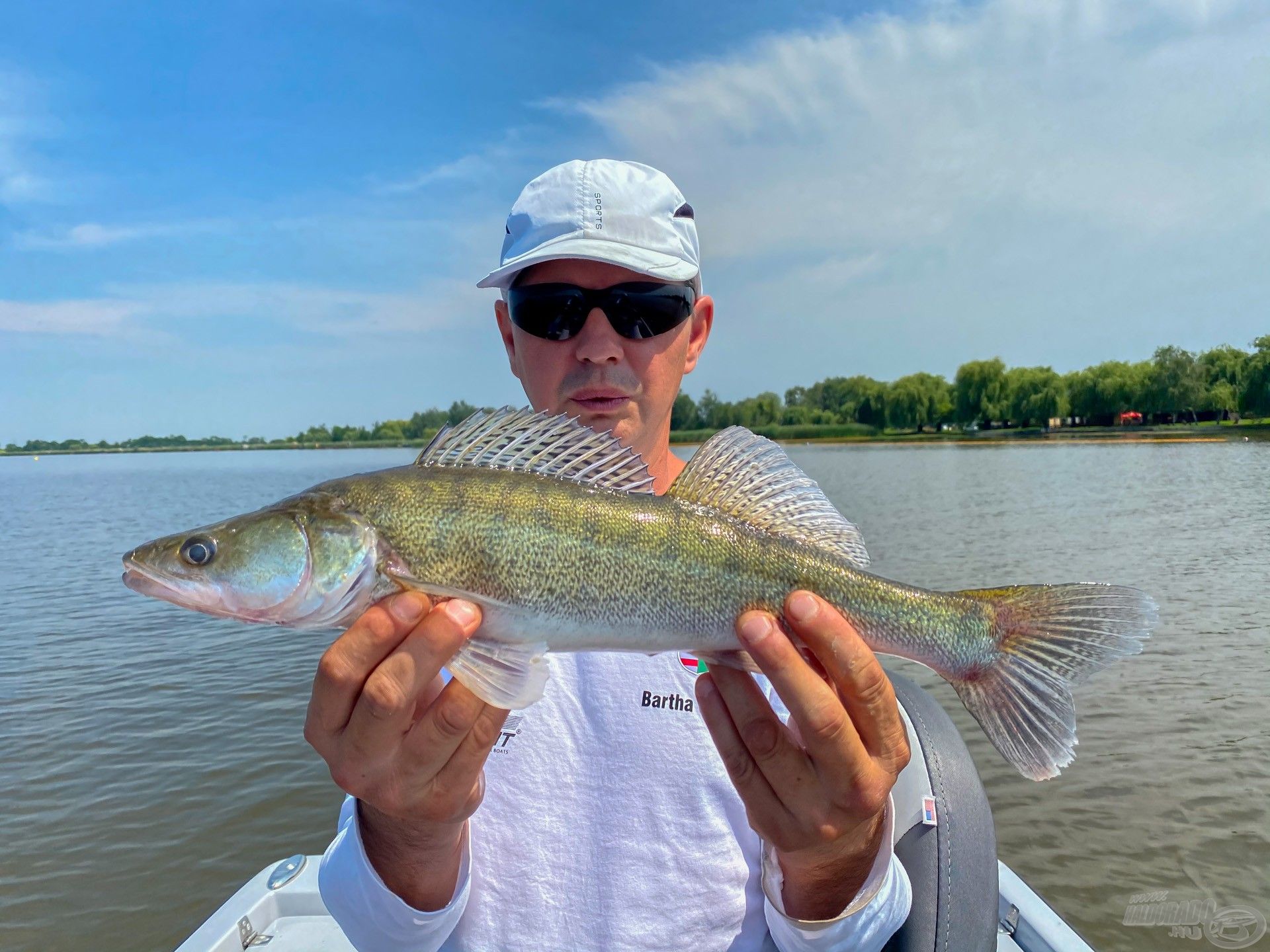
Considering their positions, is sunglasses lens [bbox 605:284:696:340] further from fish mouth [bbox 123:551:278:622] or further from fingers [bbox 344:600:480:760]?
fish mouth [bbox 123:551:278:622]

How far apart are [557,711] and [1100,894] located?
7272 mm

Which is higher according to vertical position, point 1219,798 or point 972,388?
point 972,388

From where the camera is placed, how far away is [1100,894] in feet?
24.5

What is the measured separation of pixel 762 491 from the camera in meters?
2.96

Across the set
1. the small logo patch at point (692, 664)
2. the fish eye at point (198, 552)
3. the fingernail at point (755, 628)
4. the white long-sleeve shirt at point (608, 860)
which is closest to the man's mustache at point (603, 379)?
the small logo patch at point (692, 664)

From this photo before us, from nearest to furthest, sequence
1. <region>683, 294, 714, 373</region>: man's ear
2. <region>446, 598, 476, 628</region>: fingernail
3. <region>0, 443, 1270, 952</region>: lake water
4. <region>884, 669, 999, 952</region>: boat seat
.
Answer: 1. <region>446, 598, 476, 628</region>: fingernail
2. <region>884, 669, 999, 952</region>: boat seat
3. <region>683, 294, 714, 373</region>: man's ear
4. <region>0, 443, 1270, 952</region>: lake water

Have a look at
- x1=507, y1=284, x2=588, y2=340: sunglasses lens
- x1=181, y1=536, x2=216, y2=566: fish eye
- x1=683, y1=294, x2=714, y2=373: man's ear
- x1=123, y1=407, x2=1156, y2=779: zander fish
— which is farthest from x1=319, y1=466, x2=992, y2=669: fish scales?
x1=683, y1=294, x2=714, y2=373: man's ear

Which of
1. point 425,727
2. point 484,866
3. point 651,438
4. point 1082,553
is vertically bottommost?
point 1082,553

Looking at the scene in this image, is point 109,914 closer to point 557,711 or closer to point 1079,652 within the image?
point 557,711

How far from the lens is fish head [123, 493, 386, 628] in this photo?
8.63 feet

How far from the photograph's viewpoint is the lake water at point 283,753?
784 centimetres

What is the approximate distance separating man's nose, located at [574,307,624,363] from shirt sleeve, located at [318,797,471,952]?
2162mm

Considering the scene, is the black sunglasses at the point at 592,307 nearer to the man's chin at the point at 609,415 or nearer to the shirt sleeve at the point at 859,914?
the man's chin at the point at 609,415

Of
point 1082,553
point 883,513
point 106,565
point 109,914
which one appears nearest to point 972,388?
point 883,513
